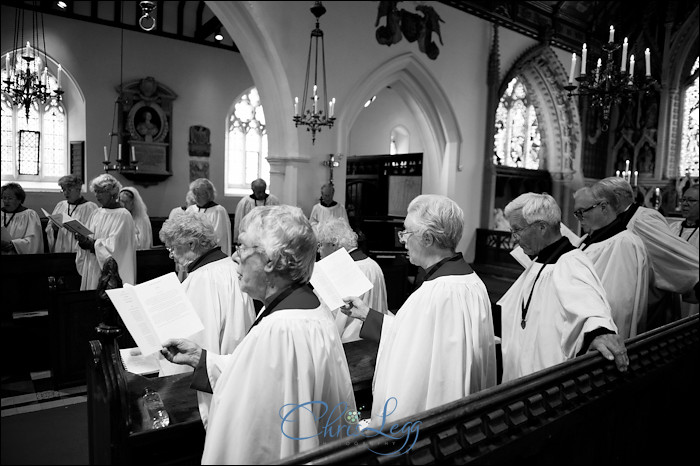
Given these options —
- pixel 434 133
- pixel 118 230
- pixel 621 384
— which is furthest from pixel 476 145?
pixel 621 384

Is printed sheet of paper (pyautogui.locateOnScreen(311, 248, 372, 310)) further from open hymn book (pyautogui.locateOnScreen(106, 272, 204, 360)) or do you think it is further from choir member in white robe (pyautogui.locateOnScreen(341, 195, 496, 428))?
open hymn book (pyautogui.locateOnScreen(106, 272, 204, 360))

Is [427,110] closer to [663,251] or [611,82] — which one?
[611,82]

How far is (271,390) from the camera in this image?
1600 millimetres

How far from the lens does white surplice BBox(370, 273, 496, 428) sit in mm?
2125

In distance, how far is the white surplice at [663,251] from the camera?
11.1 ft

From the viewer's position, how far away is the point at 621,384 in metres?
2.03

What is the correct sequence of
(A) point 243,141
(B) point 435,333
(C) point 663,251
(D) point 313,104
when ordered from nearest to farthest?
(B) point 435,333 < (C) point 663,251 < (D) point 313,104 < (A) point 243,141

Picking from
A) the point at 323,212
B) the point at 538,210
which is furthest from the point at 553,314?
the point at 323,212

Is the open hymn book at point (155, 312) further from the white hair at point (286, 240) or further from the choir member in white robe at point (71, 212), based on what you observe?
the choir member in white robe at point (71, 212)

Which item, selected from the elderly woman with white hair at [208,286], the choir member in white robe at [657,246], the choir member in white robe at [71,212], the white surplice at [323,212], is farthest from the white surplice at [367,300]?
the white surplice at [323,212]

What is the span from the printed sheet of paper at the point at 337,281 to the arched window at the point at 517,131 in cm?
1144

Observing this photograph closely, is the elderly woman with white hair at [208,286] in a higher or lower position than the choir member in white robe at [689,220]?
lower

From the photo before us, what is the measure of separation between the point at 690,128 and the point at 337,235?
12.7 meters

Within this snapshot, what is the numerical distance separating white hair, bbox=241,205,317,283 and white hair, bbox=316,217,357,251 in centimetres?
205
